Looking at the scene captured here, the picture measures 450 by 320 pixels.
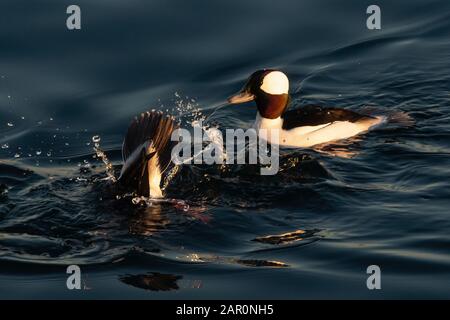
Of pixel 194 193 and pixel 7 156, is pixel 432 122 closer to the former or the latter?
pixel 194 193

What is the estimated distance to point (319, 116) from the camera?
9.79 metres

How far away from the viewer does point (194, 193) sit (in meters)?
8.49

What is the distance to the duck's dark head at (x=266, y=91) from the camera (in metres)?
10.2

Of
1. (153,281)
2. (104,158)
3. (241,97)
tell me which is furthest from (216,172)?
(153,281)

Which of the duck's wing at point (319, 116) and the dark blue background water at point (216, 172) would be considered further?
the duck's wing at point (319, 116)

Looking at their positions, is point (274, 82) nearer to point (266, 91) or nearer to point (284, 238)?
point (266, 91)

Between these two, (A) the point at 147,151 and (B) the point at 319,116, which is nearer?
(A) the point at 147,151

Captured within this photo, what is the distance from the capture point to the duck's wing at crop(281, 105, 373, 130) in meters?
9.79

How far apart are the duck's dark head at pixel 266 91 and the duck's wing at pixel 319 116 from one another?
0.28 meters

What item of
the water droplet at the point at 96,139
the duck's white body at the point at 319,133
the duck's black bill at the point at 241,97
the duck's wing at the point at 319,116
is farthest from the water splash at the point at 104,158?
the duck's wing at the point at 319,116

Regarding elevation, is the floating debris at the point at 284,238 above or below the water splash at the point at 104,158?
below

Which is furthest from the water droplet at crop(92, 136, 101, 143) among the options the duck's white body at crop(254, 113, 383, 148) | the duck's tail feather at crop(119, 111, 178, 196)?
the duck's white body at crop(254, 113, 383, 148)

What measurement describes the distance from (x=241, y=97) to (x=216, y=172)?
152 centimetres

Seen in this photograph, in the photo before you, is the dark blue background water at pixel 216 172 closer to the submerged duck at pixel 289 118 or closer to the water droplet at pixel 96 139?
the water droplet at pixel 96 139
